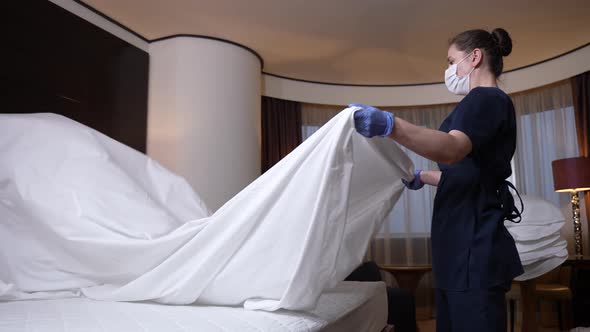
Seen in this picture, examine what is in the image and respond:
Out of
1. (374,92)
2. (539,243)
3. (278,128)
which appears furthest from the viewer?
(374,92)

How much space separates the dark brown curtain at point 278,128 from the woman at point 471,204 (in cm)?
349

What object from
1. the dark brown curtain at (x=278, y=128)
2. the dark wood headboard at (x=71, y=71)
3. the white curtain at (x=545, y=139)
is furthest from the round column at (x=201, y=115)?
the white curtain at (x=545, y=139)

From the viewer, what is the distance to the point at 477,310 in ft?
4.05

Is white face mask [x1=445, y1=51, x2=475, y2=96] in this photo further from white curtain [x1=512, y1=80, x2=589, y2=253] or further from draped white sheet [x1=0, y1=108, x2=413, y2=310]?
white curtain [x1=512, y1=80, x2=589, y2=253]

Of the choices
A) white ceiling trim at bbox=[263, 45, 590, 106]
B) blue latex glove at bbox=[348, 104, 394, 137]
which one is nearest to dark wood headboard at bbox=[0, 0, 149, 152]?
white ceiling trim at bbox=[263, 45, 590, 106]

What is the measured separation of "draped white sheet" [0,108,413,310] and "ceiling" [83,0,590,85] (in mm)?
1950

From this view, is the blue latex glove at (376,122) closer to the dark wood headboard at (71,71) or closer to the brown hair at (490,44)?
the brown hair at (490,44)

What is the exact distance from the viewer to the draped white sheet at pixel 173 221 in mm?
1161

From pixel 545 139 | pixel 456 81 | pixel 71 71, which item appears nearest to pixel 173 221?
pixel 456 81

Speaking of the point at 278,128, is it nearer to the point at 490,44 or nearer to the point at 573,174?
the point at 573,174

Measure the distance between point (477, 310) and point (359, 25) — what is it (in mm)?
2976

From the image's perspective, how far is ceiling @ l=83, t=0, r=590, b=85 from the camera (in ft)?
11.3

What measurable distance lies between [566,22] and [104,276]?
12.8 feet

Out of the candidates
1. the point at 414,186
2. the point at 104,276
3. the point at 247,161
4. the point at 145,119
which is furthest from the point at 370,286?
the point at 145,119
